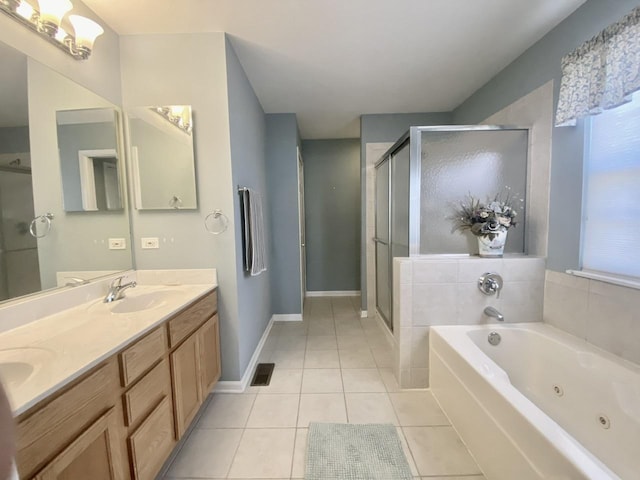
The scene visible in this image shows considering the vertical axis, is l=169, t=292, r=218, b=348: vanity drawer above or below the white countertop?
below

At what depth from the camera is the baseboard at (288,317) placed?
126 inches

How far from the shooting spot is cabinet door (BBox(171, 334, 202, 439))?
129cm

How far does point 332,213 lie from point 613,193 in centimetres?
307

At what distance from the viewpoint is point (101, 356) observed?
85cm

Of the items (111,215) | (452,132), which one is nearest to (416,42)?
(452,132)

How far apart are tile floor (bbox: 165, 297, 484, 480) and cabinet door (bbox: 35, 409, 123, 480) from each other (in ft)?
1.76

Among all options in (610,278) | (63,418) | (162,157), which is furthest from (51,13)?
(610,278)

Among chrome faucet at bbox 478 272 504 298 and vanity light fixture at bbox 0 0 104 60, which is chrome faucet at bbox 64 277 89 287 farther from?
chrome faucet at bbox 478 272 504 298

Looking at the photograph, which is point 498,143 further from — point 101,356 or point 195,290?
point 101,356

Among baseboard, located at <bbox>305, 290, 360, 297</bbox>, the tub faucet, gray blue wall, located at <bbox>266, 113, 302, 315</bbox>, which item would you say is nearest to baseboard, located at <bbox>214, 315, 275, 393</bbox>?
gray blue wall, located at <bbox>266, 113, 302, 315</bbox>

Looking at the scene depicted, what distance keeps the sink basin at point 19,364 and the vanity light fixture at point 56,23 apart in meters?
1.49

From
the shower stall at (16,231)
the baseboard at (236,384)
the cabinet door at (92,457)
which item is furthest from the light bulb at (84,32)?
the baseboard at (236,384)

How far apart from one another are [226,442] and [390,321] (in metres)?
1.74

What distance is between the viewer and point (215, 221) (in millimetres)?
1780
